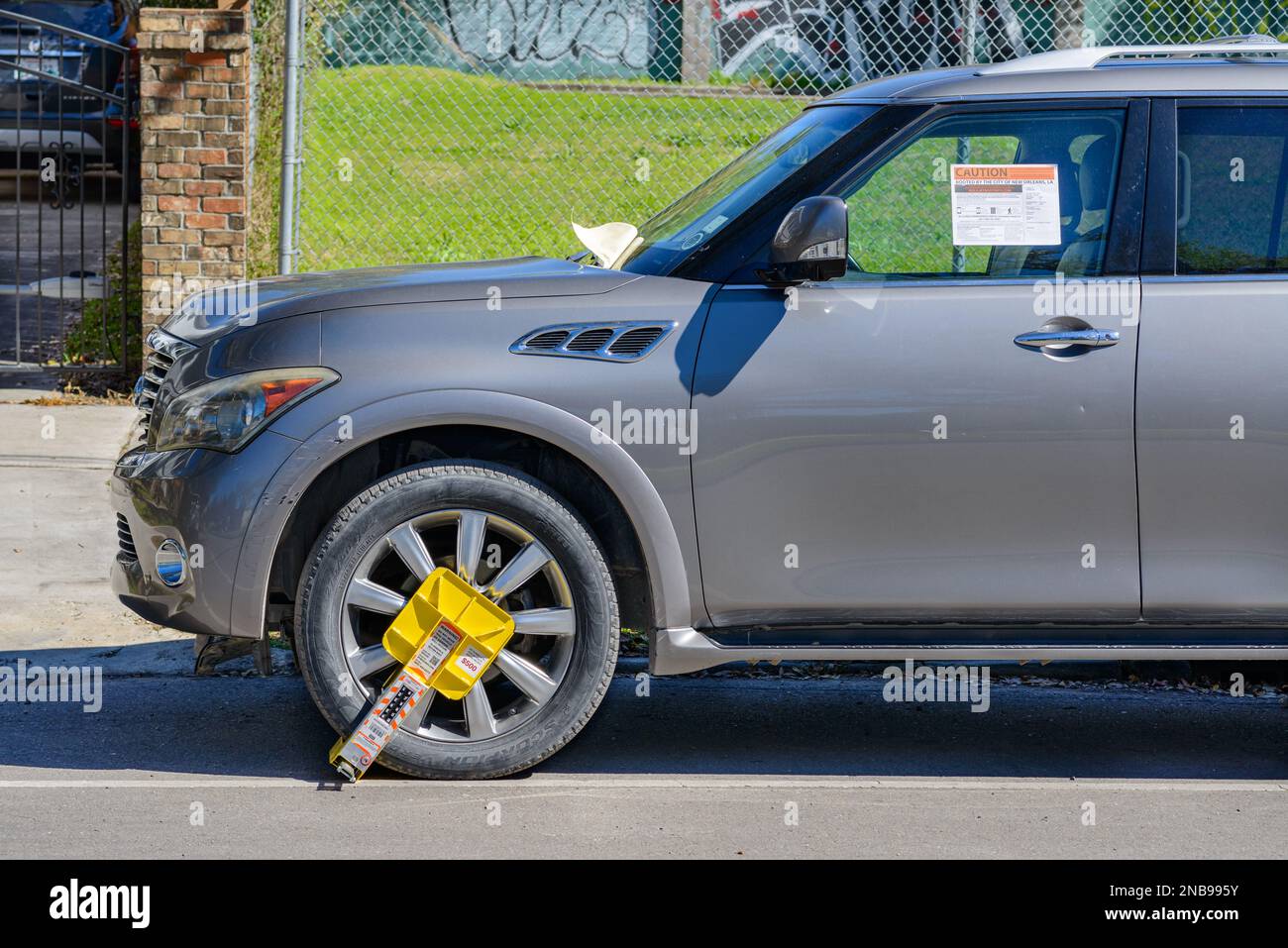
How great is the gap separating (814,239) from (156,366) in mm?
2095

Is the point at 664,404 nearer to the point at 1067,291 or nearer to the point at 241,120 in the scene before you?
the point at 1067,291

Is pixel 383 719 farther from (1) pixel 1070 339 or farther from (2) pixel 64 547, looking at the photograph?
(2) pixel 64 547

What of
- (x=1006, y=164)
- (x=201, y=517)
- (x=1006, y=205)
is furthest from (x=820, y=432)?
(x=201, y=517)

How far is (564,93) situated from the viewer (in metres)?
15.1

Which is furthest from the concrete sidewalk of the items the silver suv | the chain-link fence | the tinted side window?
the chain-link fence

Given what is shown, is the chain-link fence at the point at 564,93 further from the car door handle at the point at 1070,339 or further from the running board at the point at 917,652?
the running board at the point at 917,652

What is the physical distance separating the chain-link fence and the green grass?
0.9 inches

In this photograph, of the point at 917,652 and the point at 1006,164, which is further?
the point at 1006,164

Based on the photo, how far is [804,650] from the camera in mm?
4375

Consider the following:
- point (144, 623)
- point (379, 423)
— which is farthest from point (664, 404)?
point (144, 623)

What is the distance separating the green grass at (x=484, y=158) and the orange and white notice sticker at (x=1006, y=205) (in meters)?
7.66

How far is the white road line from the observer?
4.52 m

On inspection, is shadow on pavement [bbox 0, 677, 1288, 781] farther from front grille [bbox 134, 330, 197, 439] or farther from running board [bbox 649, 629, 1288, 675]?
front grille [bbox 134, 330, 197, 439]

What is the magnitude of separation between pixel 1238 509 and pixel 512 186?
398 inches
